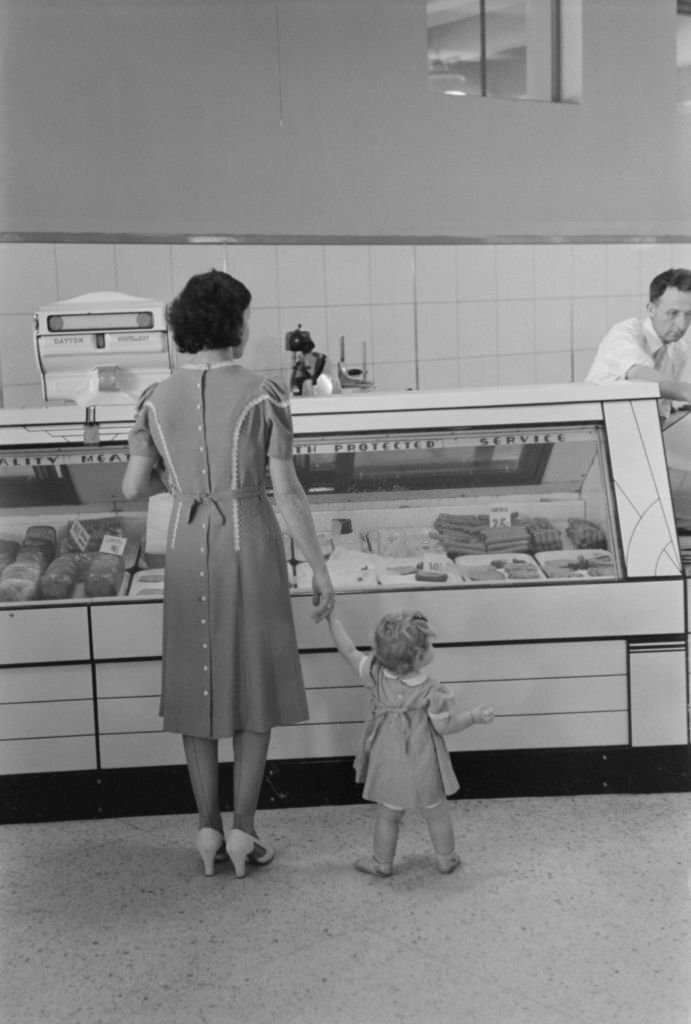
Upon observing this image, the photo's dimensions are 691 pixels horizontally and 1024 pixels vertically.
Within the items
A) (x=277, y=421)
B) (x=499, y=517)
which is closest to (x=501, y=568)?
(x=499, y=517)

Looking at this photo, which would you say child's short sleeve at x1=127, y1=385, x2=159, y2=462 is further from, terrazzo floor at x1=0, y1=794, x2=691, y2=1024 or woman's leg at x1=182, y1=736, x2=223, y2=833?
terrazzo floor at x1=0, y1=794, x2=691, y2=1024

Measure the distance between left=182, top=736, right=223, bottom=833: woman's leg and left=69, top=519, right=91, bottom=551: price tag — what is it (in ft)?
2.51

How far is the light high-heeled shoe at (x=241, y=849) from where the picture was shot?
9.92ft

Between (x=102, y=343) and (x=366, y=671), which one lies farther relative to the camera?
(x=102, y=343)

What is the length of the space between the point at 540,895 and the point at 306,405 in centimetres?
146

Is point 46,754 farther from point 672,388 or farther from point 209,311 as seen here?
point 672,388

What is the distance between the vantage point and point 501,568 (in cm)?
354

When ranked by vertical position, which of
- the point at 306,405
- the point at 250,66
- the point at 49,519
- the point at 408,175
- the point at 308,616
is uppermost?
the point at 250,66

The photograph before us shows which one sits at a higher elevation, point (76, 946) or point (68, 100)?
point (68, 100)

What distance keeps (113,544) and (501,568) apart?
1.13 m

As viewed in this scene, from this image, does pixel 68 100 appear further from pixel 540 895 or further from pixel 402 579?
pixel 540 895

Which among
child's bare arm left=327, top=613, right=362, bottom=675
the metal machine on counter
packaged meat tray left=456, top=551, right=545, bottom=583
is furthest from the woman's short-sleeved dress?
the metal machine on counter

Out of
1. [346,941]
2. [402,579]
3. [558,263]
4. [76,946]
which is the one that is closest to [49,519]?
[402,579]

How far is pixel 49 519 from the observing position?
142 inches
